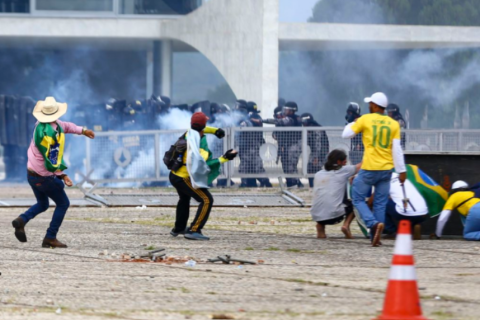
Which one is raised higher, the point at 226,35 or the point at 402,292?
the point at 226,35

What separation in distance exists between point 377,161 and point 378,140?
8.6 inches

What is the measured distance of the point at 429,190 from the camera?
11.6 meters

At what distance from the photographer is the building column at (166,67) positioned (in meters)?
38.2

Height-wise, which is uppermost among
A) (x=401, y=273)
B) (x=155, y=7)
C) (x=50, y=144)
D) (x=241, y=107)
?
(x=155, y=7)

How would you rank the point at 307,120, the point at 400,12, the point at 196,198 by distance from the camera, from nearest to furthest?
the point at 196,198, the point at 307,120, the point at 400,12

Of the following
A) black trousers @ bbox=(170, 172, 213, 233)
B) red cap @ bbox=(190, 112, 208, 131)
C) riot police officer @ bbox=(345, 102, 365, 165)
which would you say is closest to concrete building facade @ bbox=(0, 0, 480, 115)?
riot police officer @ bbox=(345, 102, 365, 165)

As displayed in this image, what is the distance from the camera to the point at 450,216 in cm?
1181

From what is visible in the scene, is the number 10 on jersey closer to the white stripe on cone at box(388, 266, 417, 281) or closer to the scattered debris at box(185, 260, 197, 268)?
the scattered debris at box(185, 260, 197, 268)

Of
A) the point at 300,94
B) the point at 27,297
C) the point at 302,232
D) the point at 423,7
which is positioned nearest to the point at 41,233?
the point at 302,232

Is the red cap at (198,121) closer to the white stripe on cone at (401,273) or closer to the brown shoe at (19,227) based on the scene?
the brown shoe at (19,227)

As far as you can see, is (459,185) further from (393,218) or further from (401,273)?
(401,273)

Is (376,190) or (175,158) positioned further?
(175,158)

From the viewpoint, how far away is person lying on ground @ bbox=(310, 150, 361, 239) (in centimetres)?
1169

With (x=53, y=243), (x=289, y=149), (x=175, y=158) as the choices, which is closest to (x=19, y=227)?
(x=53, y=243)
